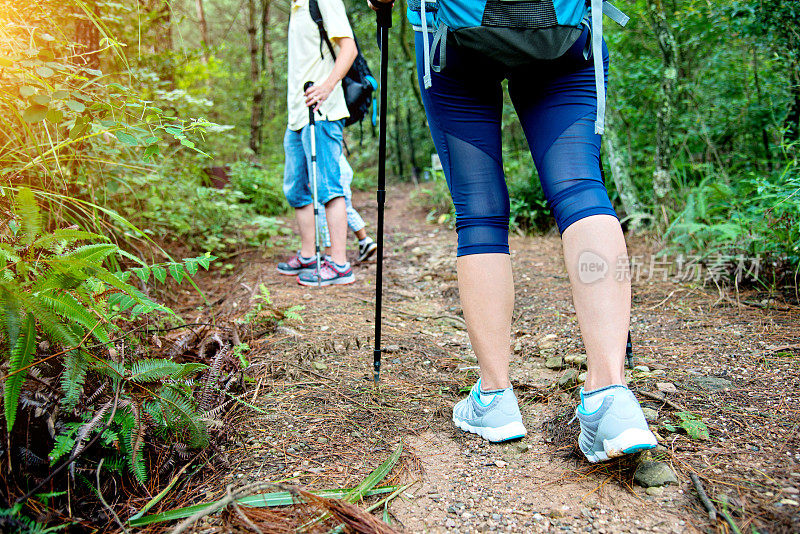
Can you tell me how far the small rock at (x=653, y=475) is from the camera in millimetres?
1434

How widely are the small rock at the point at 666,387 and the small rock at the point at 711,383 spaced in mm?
99

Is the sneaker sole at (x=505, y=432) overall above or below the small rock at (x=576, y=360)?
above

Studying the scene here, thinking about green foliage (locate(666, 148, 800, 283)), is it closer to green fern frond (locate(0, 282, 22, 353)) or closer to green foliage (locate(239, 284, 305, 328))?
green foliage (locate(239, 284, 305, 328))

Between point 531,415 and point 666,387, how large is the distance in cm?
53

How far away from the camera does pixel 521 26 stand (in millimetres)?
1445

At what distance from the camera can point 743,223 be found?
123 inches

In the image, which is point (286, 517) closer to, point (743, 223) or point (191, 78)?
point (743, 223)

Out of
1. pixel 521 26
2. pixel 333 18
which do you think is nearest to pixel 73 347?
pixel 521 26

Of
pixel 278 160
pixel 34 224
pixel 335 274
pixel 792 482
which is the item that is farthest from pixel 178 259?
pixel 278 160

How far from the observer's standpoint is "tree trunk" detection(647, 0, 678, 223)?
400 cm

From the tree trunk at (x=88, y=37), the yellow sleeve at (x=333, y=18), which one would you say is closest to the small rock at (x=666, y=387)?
the yellow sleeve at (x=333, y=18)

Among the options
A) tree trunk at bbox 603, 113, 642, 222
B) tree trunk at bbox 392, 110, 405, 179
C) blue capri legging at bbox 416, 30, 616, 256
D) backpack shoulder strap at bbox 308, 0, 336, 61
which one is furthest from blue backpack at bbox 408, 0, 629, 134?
tree trunk at bbox 392, 110, 405, 179

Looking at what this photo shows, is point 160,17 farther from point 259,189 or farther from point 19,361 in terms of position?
point 19,361

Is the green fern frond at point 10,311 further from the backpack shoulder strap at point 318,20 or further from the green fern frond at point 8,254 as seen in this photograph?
the backpack shoulder strap at point 318,20
